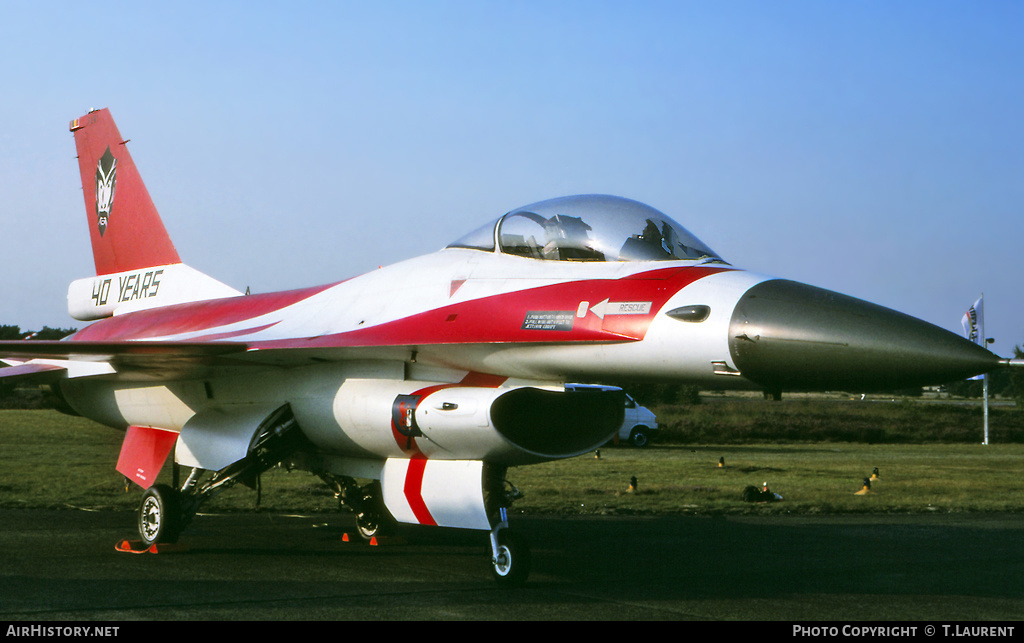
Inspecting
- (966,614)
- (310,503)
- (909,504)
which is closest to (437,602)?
(966,614)

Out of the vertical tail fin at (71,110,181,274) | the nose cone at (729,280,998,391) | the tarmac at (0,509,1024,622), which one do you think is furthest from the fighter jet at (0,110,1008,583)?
the vertical tail fin at (71,110,181,274)

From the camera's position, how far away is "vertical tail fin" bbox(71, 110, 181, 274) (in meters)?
11.9

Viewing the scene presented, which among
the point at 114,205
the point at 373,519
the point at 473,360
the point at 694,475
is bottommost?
the point at 694,475

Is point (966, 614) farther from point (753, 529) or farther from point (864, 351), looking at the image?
point (753, 529)

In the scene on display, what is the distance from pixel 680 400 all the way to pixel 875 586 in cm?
2587

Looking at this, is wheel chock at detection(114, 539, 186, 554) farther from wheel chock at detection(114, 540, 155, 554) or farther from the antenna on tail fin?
the antenna on tail fin

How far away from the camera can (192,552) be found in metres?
8.85

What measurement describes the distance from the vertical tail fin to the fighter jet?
72.8 inches

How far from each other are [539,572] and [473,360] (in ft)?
6.32

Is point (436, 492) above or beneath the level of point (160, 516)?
above

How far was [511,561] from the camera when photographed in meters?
6.86

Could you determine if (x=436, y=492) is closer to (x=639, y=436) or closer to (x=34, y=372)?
(x=34, y=372)

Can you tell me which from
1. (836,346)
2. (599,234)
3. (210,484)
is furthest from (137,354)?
(836,346)

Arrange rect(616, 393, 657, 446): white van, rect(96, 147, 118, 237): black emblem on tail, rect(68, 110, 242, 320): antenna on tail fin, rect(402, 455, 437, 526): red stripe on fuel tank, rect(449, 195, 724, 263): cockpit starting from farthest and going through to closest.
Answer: rect(616, 393, 657, 446): white van < rect(96, 147, 118, 237): black emblem on tail < rect(68, 110, 242, 320): antenna on tail fin < rect(402, 455, 437, 526): red stripe on fuel tank < rect(449, 195, 724, 263): cockpit
